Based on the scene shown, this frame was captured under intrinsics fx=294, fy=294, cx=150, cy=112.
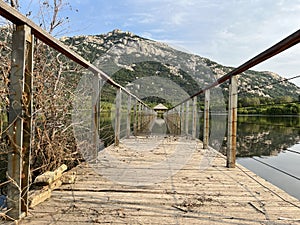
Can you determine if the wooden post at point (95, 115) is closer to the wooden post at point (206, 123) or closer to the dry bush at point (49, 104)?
the dry bush at point (49, 104)

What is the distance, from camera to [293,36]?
5.42ft

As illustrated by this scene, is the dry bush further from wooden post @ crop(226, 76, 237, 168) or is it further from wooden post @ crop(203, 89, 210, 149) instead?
wooden post @ crop(203, 89, 210, 149)

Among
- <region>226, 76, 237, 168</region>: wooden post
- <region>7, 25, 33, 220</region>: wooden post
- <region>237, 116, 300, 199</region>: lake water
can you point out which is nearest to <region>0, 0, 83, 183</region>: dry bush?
<region>7, 25, 33, 220</region>: wooden post

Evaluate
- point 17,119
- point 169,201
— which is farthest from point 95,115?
point 17,119

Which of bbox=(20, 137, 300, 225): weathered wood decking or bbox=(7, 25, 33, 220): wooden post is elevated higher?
bbox=(7, 25, 33, 220): wooden post

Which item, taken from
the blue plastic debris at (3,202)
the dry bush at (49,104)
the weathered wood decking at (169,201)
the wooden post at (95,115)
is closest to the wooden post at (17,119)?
the weathered wood decking at (169,201)

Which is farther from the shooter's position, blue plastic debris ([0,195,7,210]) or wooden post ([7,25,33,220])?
blue plastic debris ([0,195,7,210])

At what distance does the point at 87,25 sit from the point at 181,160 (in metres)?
2.07

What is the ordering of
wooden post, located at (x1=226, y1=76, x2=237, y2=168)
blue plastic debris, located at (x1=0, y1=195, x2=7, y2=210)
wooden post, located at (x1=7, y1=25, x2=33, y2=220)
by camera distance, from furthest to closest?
wooden post, located at (x1=226, y1=76, x2=237, y2=168) → blue plastic debris, located at (x1=0, y1=195, x2=7, y2=210) → wooden post, located at (x1=7, y1=25, x2=33, y2=220)

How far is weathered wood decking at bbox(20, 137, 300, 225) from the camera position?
4.87ft

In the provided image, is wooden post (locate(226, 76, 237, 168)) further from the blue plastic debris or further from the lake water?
the blue plastic debris

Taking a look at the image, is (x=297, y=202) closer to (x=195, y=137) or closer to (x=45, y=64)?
(x=45, y=64)

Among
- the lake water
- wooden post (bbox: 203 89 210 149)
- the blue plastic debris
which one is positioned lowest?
the lake water

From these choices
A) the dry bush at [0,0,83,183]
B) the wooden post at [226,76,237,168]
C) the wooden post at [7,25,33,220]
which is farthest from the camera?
the wooden post at [226,76,237,168]
